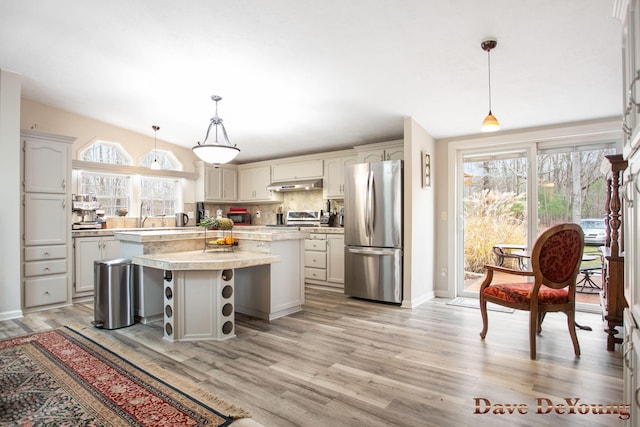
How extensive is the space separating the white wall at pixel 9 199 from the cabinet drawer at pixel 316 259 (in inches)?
144

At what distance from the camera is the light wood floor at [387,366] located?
2.08m

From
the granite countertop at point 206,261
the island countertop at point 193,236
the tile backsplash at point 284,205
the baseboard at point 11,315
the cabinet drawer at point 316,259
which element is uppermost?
the tile backsplash at point 284,205

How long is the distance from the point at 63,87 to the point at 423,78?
4416 millimetres

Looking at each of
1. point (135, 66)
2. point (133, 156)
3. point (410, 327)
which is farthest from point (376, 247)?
point (133, 156)

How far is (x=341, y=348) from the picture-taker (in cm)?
309

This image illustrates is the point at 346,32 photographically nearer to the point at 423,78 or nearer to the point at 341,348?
the point at 423,78

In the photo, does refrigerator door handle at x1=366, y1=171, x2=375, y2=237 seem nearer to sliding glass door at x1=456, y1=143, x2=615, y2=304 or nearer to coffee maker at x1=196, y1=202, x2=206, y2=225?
sliding glass door at x1=456, y1=143, x2=615, y2=304

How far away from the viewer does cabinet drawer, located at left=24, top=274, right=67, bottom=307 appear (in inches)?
171

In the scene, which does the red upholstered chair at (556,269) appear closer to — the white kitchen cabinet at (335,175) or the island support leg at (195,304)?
the island support leg at (195,304)

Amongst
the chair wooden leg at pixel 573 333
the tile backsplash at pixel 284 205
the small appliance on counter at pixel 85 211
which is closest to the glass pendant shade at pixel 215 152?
the small appliance on counter at pixel 85 211

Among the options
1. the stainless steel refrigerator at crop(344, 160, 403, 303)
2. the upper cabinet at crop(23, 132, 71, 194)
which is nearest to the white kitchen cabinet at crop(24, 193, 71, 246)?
the upper cabinet at crop(23, 132, 71, 194)

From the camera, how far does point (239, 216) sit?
7402 mm

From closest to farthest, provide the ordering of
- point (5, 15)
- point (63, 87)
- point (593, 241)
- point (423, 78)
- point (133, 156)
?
point (5, 15)
point (423, 78)
point (593, 241)
point (63, 87)
point (133, 156)

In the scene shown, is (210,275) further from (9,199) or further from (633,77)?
(633,77)
